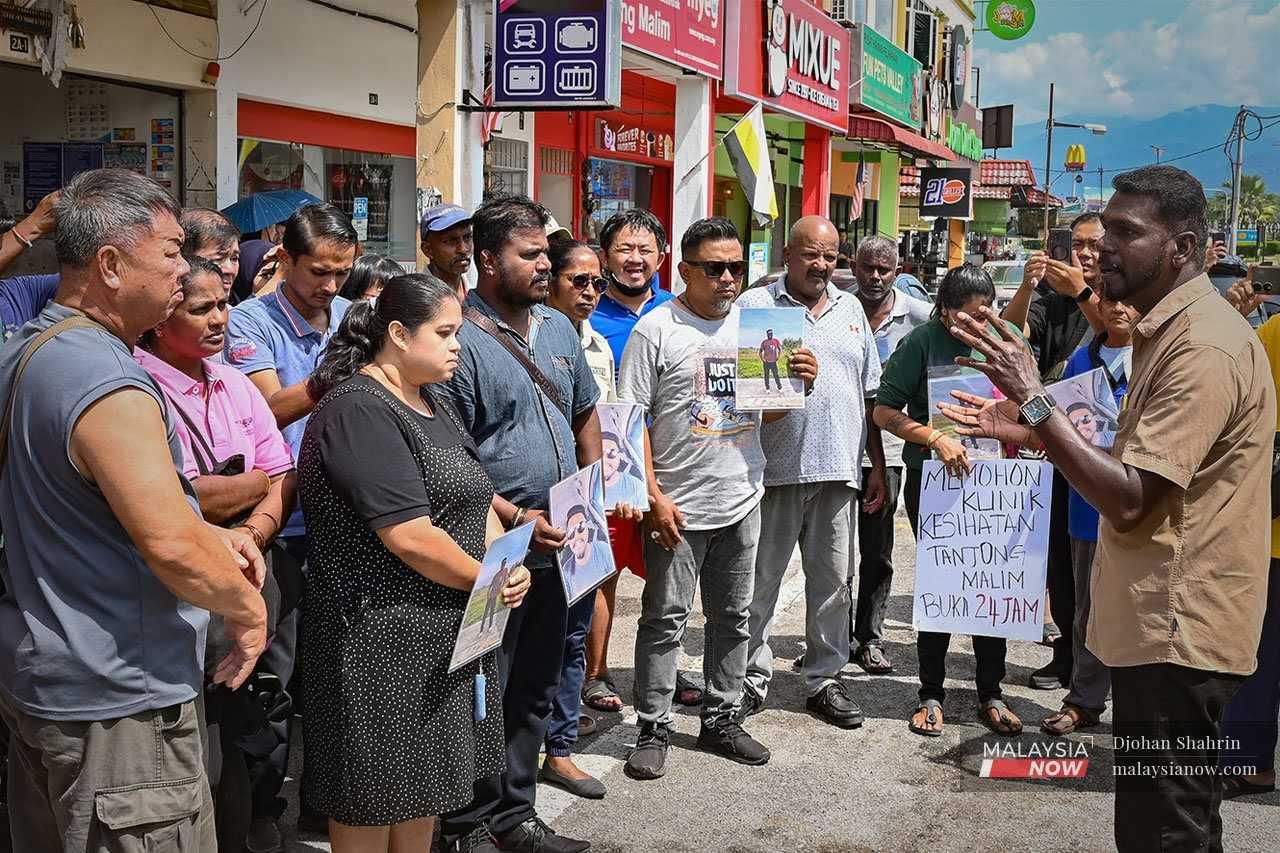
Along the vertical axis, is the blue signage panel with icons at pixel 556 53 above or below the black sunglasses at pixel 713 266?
above

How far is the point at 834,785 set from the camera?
5227 mm

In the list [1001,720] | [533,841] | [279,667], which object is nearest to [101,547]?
[279,667]

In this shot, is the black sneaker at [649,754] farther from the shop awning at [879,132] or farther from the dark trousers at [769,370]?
the shop awning at [879,132]

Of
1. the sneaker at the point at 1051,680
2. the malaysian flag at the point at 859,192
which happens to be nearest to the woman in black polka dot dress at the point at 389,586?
the sneaker at the point at 1051,680

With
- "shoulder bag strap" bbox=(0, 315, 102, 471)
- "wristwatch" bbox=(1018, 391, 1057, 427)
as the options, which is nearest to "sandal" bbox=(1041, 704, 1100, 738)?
"wristwatch" bbox=(1018, 391, 1057, 427)

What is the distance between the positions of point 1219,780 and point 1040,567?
1878 millimetres

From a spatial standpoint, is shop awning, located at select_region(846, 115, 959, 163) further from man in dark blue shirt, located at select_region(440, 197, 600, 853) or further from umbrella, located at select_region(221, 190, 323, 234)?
man in dark blue shirt, located at select_region(440, 197, 600, 853)

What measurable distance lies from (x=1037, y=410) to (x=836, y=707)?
2869 mm

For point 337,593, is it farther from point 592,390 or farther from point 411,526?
point 592,390

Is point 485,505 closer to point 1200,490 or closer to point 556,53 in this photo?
point 1200,490

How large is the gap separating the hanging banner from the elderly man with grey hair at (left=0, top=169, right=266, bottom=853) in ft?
85.4

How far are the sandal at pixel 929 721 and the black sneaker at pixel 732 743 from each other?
801 millimetres

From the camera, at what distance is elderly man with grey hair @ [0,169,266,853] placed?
8.60 ft

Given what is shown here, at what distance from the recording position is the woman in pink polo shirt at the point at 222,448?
3773 millimetres
